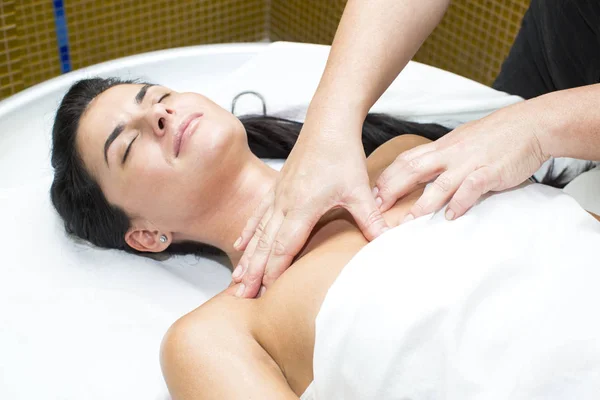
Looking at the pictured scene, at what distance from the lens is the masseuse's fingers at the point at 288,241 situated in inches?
44.9

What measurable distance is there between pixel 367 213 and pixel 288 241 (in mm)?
138

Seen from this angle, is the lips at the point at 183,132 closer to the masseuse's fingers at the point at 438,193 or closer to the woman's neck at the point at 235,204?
the woman's neck at the point at 235,204

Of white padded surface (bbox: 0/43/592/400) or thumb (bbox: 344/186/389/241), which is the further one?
white padded surface (bbox: 0/43/592/400)

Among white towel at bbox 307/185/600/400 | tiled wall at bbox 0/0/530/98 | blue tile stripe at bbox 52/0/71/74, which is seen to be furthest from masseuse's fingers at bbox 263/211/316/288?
blue tile stripe at bbox 52/0/71/74

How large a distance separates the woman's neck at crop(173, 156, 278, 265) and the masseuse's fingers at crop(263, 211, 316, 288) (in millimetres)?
235

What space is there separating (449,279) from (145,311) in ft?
2.27

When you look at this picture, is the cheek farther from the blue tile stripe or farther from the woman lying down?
the blue tile stripe

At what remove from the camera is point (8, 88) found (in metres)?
2.37

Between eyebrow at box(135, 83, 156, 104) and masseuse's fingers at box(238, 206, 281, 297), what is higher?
eyebrow at box(135, 83, 156, 104)

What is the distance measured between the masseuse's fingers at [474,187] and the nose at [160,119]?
0.57m

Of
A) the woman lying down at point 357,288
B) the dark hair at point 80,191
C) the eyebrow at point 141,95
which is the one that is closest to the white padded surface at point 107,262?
the dark hair at point 80,191

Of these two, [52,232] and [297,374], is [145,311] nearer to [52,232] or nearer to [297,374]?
[52,232]

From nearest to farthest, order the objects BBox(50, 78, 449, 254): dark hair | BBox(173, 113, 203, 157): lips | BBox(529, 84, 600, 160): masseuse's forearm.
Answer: BBox(529, 84, 600, 160): masseuse's forearm, BBox(173, 113, 203, 157): lips, BBox(50, 78, 449, 254): dark hair

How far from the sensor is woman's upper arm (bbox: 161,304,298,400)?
1.08 m
